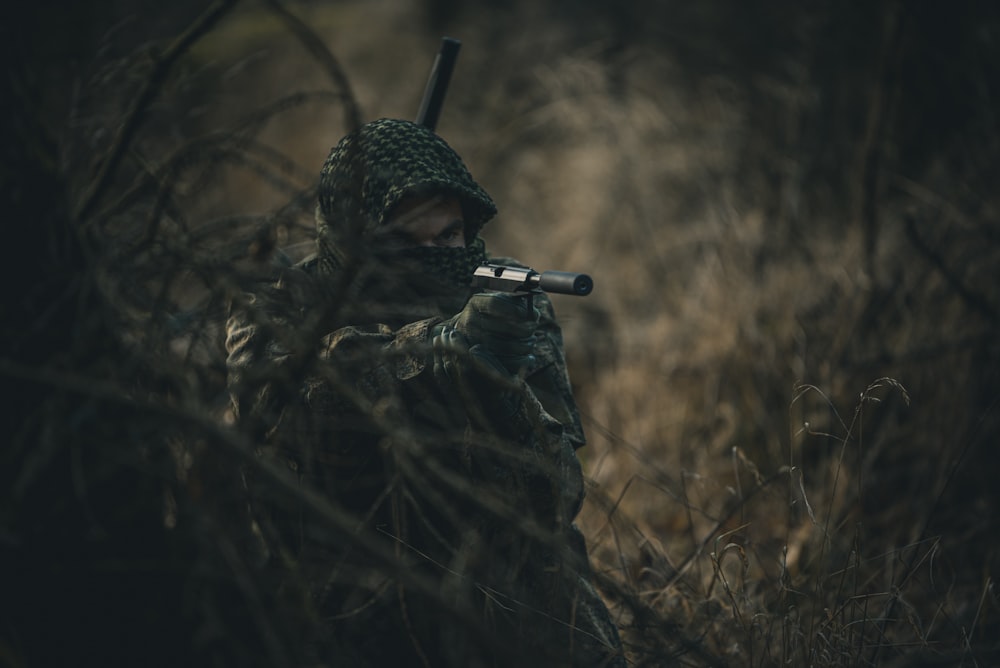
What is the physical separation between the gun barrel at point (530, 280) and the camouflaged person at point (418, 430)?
0.05m

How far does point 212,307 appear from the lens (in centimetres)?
162

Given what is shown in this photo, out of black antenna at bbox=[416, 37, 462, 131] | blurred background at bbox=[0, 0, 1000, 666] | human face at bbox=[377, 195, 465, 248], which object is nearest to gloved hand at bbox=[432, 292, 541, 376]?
human face at bbox=[377, 195, 465, 248]

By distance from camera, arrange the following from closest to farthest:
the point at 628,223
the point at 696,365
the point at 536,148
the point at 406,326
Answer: the point at 406,326, the point at 696,365, the point at 628,223, the point at 536,148

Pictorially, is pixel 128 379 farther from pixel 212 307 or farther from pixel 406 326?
pixel 406 326

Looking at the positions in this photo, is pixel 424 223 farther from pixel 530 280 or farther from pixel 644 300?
pixel 644 300

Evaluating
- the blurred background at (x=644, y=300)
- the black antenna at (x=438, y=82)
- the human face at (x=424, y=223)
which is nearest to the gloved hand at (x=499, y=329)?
the human face at (x=424, y=223)

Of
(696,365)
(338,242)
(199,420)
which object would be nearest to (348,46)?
(696,365)

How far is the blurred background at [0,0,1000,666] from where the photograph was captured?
156 cm

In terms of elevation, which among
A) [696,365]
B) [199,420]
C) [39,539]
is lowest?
[696,365]

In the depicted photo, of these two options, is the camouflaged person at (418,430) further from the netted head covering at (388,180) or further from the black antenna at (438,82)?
the black antenna at (438,82)

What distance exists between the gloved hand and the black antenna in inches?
32.0

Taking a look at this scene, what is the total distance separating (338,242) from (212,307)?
0.37m

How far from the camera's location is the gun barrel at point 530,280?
1.67m

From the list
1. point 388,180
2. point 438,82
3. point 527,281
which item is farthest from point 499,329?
point 438,82
